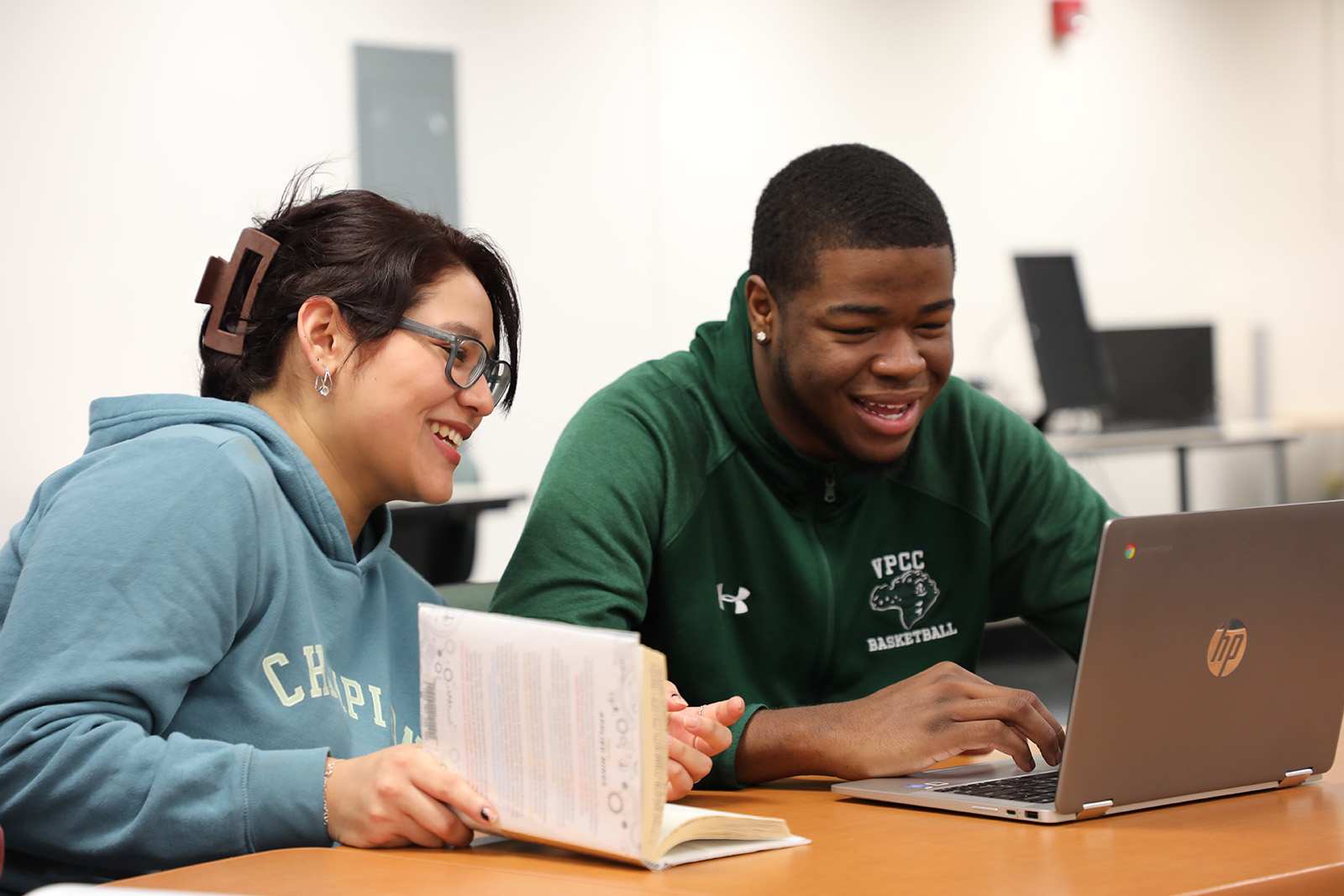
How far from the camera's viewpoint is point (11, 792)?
1.00m

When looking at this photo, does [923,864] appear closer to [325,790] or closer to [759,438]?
[325,790]

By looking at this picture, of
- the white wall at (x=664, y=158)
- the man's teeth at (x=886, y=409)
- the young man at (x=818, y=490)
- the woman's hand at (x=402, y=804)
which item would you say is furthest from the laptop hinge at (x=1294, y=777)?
the white wall at (x=664, y=158)

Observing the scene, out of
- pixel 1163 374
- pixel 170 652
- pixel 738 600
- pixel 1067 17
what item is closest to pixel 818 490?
pixel 738 600

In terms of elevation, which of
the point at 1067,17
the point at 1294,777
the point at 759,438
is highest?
the point at 1067,17

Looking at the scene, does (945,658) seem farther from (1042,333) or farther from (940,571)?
(1042,333)

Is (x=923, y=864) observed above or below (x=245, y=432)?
below

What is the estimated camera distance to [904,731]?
121 cm

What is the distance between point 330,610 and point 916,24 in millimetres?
5029

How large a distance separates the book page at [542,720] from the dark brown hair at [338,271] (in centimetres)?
46

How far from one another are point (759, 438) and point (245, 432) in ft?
2.14

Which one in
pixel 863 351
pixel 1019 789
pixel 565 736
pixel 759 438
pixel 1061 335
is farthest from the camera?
pixel 1061 335

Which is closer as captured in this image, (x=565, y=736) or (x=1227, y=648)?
(x=565, y=736)

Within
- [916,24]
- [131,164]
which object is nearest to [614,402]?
[131,164]

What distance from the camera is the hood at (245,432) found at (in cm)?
120
